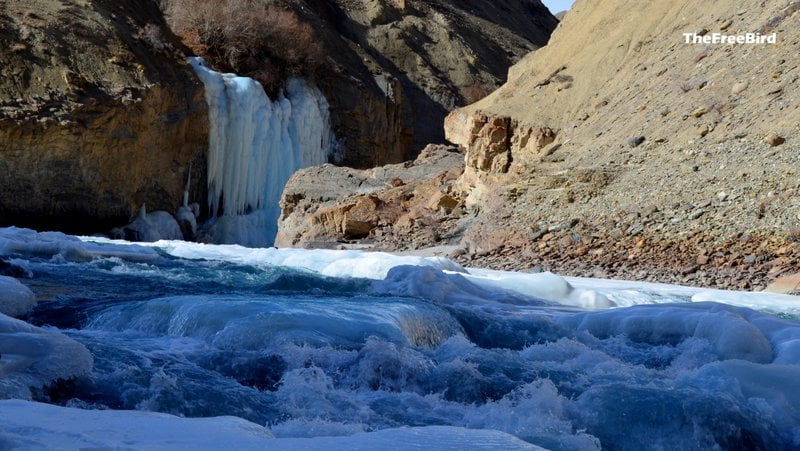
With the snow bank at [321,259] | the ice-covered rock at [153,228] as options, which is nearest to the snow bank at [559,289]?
the snow bank at [321,259]

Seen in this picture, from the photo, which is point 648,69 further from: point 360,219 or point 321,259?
point 321,259

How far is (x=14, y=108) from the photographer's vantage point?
24719mm

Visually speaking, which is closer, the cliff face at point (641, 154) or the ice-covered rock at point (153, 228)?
the cliff face at point (641, 154)

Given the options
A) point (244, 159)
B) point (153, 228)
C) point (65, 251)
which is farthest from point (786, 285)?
point (244, 159)

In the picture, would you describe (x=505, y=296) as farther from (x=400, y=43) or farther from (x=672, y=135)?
(x=400, y=43)

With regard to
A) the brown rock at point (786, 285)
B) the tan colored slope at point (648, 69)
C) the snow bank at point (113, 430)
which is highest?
the tan colored slope at point (648, 69)

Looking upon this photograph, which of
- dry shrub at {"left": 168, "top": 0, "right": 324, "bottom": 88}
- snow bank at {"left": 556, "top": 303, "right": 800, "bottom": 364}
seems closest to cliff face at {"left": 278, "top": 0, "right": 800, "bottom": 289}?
snow bank at {"left": 556, "top": 303, "right": 800, "bottom": 364}

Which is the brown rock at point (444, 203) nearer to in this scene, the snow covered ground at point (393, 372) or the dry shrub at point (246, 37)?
the snow covered ground at point (393, 372)

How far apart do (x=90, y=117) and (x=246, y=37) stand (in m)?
10.0

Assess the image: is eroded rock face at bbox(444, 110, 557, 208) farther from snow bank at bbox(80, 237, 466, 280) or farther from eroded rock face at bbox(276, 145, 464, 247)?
snow bank at bbox(80, 237, 466, 280)

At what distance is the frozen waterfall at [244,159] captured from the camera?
30.0 m

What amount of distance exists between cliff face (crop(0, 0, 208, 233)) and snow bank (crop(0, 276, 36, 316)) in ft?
57.5

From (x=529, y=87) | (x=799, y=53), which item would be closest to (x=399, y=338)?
(x=799, y=53)

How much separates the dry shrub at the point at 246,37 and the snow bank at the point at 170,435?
30664 millimetres
